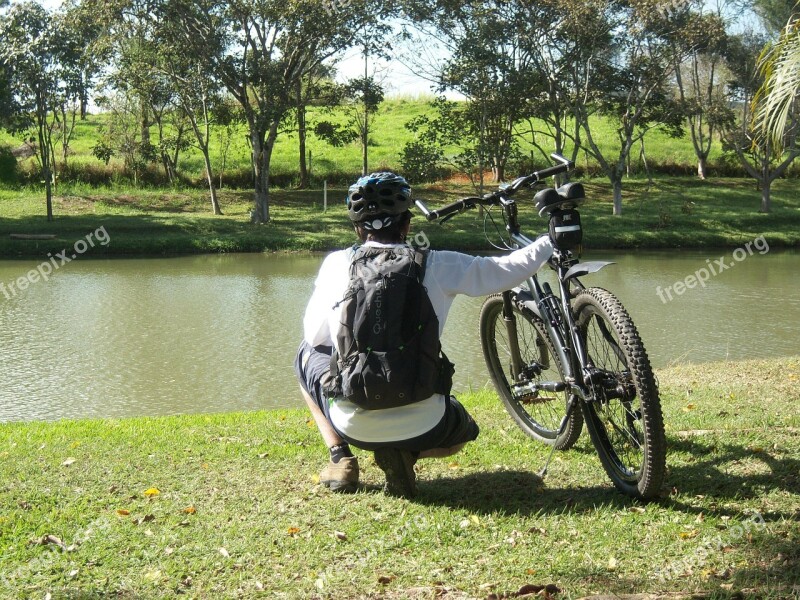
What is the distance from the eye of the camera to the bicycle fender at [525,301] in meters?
4.68

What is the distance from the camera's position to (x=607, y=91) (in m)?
33.4

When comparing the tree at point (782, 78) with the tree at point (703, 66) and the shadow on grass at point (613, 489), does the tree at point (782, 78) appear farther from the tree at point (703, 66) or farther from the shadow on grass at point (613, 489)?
the tree at point (703, 66)

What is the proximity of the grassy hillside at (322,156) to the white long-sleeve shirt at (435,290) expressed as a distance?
109 ft

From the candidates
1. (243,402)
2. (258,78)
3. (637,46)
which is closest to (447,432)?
(243,402)

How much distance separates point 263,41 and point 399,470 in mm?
27120

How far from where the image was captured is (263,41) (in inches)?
1152

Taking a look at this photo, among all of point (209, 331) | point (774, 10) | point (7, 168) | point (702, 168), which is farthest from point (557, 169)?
point (702, 168)

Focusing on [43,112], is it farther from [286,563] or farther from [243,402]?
[286,563]

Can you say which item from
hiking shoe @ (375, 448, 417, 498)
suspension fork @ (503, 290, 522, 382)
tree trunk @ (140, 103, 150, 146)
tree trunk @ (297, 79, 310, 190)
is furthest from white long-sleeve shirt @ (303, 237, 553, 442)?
tree trunk @ (140, 103, 150, 146)

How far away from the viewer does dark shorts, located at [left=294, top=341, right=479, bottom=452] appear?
12.8ft

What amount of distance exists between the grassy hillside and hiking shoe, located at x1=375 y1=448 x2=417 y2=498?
3336 cm

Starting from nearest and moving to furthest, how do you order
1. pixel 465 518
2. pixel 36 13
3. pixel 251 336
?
pixel 465 518 < pixel 251 336 < pixel 36 13

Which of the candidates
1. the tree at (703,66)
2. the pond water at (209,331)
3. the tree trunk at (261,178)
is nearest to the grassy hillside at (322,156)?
the tree at (703,66)

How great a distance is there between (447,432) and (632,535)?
882 mm
